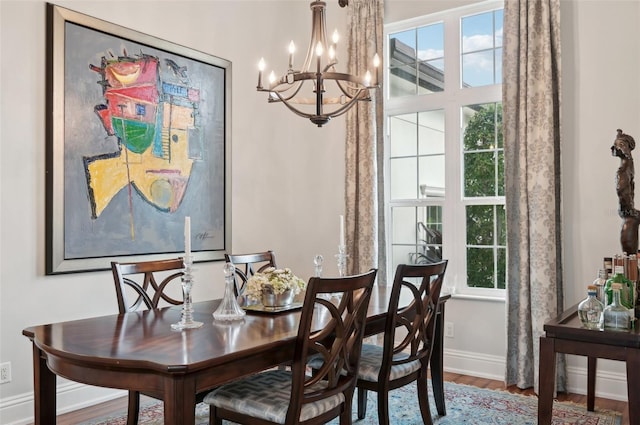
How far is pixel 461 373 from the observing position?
4.17 meters

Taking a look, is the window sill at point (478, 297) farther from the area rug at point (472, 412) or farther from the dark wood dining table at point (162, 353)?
the dark wood dining table at point (162, 353)

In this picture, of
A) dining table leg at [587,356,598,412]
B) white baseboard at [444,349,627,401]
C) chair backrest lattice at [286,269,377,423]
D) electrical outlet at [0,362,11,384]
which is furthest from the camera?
white baseboard at [444,349,627,401]

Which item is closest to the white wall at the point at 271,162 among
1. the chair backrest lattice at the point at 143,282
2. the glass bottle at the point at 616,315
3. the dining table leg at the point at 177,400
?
the chair backrest lattice at the point at 143,282

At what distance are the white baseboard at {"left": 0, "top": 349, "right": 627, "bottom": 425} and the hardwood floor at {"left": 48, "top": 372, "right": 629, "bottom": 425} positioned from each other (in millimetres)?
54

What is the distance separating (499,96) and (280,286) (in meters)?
2.50

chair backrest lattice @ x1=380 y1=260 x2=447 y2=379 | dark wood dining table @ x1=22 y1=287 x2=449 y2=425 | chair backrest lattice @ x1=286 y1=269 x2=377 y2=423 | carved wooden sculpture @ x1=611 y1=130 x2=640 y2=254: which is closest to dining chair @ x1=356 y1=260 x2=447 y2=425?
chair backrest lattice @ x1=380 y1=260 x2=447 y2=379

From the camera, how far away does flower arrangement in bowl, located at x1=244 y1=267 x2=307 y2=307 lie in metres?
2.65

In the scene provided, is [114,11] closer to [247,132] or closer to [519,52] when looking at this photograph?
[247,132]

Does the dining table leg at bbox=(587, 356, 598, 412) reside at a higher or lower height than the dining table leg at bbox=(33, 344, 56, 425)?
lower

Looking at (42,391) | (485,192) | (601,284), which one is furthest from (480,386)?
(42,391)

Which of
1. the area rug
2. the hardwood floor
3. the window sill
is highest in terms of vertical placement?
the window sill

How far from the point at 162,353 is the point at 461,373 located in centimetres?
296

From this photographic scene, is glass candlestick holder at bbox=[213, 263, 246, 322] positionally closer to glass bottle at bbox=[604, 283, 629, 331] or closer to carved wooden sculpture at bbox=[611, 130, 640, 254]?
glass bottle at bbox=[604, 283, 629, 331]

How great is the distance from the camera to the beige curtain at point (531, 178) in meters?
3.67
